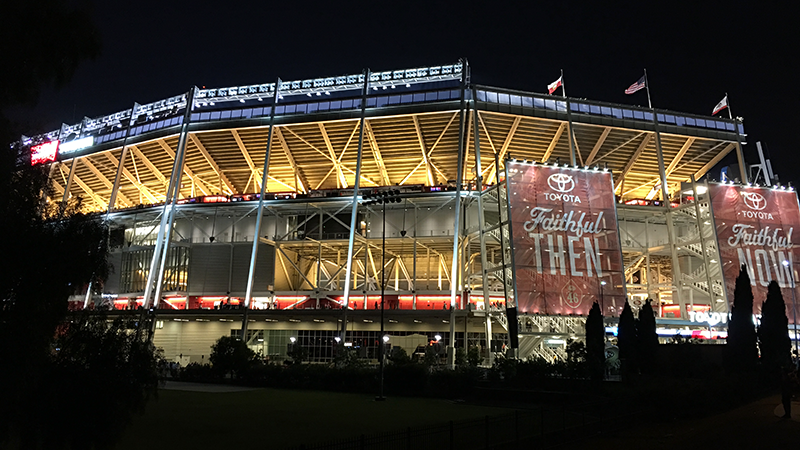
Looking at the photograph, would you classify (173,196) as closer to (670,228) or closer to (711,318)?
(670,228)

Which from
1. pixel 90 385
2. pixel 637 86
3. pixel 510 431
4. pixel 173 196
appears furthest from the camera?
pixel 173 196

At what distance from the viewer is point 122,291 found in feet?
231

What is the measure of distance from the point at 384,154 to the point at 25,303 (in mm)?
55302

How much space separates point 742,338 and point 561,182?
1970 centimetres

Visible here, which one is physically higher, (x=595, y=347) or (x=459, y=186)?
(x=459, y=186)

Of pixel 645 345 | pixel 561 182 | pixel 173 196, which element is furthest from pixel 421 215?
pixel 645 345

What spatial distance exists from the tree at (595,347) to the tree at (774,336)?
8.70m

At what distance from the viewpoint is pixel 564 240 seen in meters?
45.6

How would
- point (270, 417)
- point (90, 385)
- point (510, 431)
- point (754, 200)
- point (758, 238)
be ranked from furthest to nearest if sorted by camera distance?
point (754, 200), point (758, 238), point (270, 417), point (510, 431), point (90, 385)

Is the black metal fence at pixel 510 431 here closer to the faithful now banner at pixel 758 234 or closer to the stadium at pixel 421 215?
the stadium at pixel 421 215

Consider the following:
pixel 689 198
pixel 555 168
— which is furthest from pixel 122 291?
pixel 689 198

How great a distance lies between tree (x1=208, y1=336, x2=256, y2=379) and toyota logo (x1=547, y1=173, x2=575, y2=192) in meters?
28.5

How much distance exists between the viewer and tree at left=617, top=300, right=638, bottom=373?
106 feet

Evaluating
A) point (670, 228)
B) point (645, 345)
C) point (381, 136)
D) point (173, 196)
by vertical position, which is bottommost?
point (645, 345)
